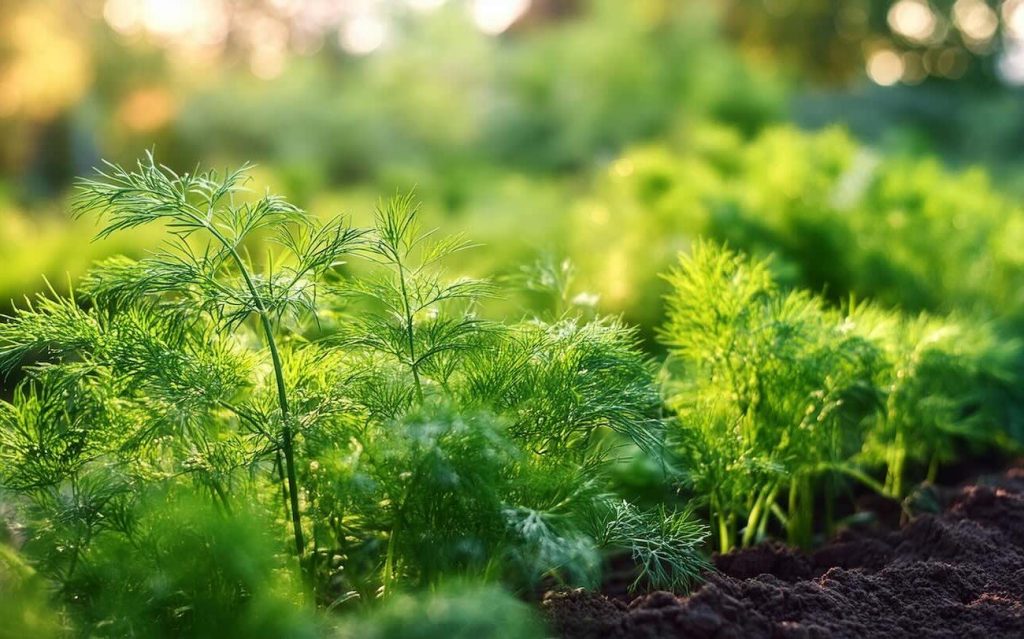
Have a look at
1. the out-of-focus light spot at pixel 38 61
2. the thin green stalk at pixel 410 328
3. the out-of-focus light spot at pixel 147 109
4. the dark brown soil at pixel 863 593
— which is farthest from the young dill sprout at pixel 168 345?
the out-of-focus light spot at pixel 147 109

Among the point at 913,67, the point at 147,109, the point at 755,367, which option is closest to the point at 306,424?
the point at 755,367

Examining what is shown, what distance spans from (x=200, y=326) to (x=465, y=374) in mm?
509

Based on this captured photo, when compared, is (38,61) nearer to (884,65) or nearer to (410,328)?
(410,328)

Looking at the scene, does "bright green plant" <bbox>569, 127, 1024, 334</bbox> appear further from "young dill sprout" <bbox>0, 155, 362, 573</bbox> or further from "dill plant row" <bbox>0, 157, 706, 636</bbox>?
"young dill sprout" <bbox>0, 155, 362, 573</bbox>

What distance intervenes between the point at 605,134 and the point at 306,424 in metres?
6.66

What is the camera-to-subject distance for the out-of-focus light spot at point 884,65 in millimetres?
14383

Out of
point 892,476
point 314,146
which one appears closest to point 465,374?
point 892,476

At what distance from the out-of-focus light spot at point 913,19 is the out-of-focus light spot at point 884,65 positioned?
39cm

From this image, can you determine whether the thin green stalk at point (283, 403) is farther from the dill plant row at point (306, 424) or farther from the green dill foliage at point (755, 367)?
the green dill foliage at point (755, 367)

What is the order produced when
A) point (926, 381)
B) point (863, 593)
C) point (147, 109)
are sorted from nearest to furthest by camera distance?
point (863, 593), point (926, 381), point (147, 109)

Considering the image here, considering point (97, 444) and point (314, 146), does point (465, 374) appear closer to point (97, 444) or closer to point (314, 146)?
point (97, 444)

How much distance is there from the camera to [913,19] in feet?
45.7

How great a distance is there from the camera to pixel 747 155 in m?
4.93

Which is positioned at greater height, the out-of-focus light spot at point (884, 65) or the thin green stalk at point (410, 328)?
the out-of-focus light spot at point (884, 65)
